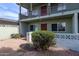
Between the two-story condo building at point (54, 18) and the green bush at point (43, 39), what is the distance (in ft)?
13.6

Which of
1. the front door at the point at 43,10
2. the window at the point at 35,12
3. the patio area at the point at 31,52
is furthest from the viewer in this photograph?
the window at the point at 35,12

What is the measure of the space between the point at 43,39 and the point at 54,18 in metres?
8.06

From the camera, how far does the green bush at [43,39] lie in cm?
819

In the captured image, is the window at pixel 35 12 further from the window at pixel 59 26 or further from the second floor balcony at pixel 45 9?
the window at pixel 59 26

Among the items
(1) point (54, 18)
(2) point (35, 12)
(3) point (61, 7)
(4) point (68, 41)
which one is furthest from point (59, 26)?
(4) point (68, 41)

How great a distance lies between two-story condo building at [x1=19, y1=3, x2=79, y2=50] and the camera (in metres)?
12.9

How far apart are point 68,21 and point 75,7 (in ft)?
7.88

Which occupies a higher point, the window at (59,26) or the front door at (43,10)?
the front door at (43,10)

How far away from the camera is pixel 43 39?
8.19m

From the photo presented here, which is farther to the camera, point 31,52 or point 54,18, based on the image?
point 54,18

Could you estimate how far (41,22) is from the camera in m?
17.9

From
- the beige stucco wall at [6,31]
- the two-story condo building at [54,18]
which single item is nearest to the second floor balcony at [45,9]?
the two-story condo building at [54,18]

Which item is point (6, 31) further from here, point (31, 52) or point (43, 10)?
point (31, 52)

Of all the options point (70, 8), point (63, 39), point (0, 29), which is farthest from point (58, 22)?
point (0, 29)
